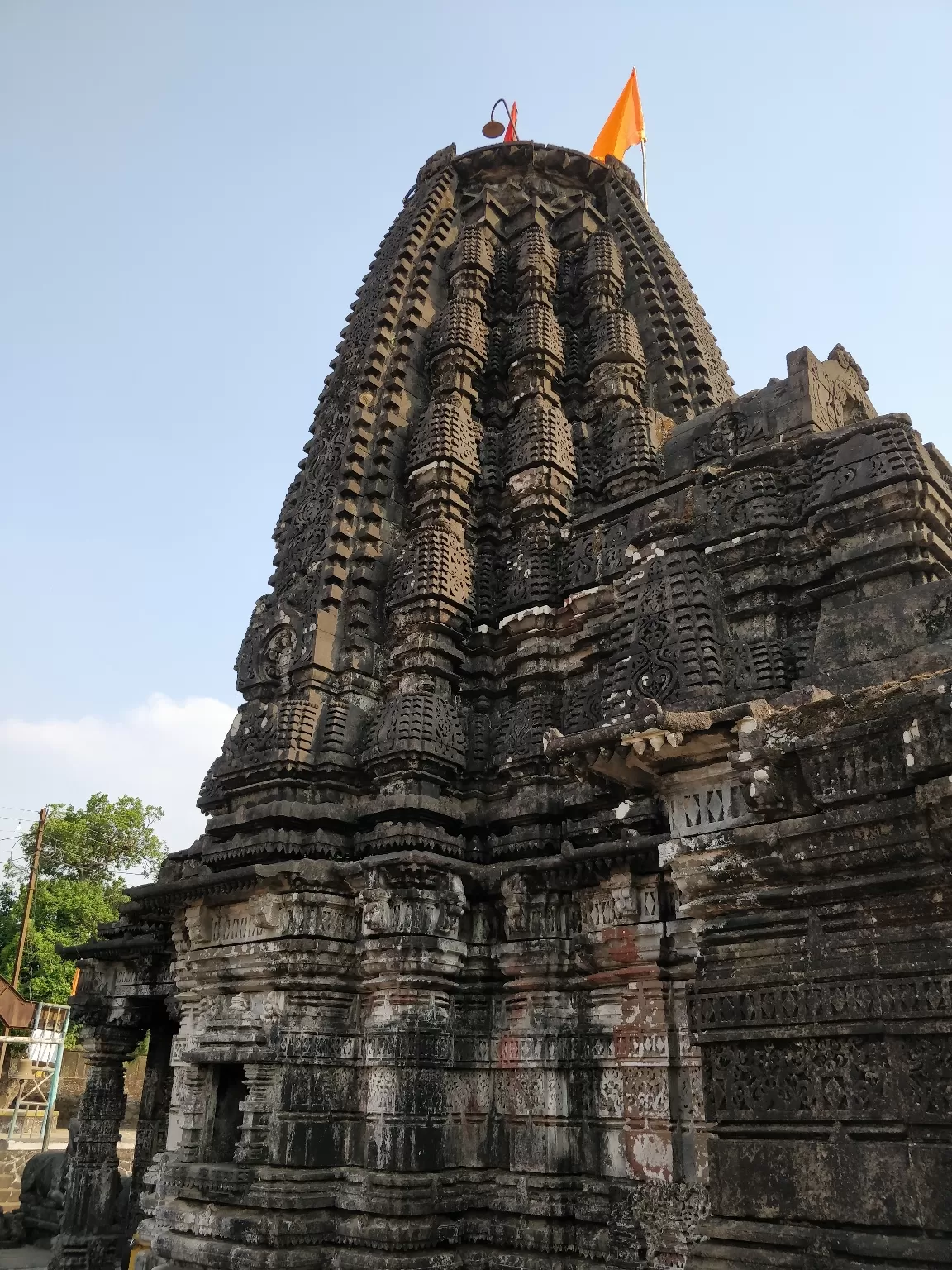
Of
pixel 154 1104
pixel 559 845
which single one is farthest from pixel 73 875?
pixel 559 845

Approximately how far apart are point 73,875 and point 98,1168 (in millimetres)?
26865

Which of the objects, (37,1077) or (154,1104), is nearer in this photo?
(154,1104)

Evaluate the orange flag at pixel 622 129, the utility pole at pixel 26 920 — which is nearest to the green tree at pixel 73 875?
the utility pole at pixel 26 920

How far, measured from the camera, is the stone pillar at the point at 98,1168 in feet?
37.4

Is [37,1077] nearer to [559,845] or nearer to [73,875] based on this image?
[73,875]

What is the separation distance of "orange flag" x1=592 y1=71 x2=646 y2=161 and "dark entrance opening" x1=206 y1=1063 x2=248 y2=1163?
1621 cm

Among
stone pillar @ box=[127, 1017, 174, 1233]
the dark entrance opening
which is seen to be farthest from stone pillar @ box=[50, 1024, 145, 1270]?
the dark entrance opening

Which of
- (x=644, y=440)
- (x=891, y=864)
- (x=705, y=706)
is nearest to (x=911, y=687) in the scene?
(x=891, y=864)

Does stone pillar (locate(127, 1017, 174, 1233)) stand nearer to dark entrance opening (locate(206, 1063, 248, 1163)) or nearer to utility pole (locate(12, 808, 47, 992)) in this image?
dark entrance opening (locate(206, 1063, 248, 1163))

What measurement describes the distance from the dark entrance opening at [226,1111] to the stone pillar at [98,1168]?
3931 mm

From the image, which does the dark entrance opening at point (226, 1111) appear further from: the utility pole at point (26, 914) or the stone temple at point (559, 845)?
the utility pole at point (26, 914)

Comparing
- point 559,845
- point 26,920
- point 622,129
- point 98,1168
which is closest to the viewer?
point 559,845

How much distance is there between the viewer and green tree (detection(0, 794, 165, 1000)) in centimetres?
3275

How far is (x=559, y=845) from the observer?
8539 millimetres
